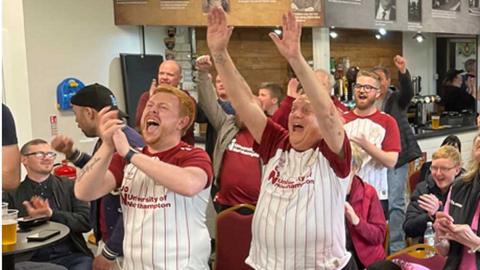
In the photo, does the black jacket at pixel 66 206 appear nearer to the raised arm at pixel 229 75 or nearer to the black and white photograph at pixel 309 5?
the raised arm at pixel 229 75

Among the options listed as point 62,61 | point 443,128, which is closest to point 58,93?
point 62,61

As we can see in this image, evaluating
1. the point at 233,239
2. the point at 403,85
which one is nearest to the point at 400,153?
the point at 403,85

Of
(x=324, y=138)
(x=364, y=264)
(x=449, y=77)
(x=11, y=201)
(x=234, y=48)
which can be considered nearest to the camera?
(x=324, y=138)

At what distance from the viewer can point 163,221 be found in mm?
2066

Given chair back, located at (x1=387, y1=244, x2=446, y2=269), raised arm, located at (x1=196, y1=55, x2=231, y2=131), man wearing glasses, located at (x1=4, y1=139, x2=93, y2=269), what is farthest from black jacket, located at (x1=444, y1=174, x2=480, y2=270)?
man wearing glasses, located at (x1=4, y1=139, x2=93, y2=269)

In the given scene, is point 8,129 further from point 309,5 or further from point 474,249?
point 309,5

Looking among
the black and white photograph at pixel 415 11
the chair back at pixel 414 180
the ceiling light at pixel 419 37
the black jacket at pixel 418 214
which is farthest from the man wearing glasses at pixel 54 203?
the ceiling light at pixel 419 37

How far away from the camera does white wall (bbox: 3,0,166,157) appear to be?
4.65 m

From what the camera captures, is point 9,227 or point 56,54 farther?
point 56,54

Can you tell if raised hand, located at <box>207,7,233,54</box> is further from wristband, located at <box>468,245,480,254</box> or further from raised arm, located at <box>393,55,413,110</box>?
raised arm, located at <box>393,55,413,110</box>

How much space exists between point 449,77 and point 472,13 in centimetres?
118

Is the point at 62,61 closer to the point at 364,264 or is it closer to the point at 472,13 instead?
the point at 364,264

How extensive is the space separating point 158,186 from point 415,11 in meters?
4.86

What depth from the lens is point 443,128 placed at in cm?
650
